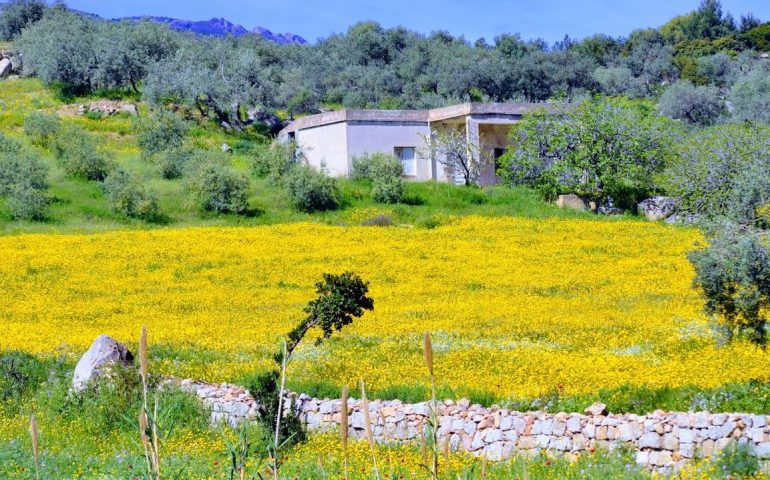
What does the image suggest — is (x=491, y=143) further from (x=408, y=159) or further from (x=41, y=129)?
(x=41, y=129)

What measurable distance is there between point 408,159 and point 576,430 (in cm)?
3884

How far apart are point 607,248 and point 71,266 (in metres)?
18.8

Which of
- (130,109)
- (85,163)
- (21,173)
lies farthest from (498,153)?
(21,173)

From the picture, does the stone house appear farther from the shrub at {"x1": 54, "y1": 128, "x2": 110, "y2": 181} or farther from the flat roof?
the shrub at {"x1": 54, "y1": 128, "x2": 110, "y2": 181}

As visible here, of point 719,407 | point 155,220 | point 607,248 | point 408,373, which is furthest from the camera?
point 155,220

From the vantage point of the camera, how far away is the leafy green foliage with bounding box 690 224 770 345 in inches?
528

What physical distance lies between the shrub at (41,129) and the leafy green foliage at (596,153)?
23.6 meters

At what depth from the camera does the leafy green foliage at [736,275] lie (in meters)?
13.4

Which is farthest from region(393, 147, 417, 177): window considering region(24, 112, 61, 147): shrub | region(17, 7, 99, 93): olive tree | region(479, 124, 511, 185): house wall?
region(17, 7, 99, 93): olive tree

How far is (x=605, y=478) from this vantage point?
9.68m

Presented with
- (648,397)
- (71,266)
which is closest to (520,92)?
(71,266)

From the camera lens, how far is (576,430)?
12148 millimetres

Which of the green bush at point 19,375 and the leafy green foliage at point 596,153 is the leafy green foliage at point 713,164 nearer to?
the leafy green foliage at point 596,153

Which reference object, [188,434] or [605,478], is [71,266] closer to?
[188,434]
